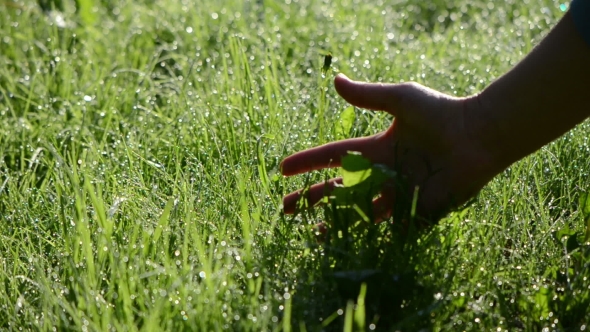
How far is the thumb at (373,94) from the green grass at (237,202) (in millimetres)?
282

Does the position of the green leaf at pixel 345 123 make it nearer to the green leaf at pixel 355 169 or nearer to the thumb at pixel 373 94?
the thumb at pixel 373 94

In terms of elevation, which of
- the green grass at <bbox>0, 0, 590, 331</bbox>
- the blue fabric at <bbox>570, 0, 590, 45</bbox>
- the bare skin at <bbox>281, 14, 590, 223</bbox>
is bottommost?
the green grass at <bbox>0, 0, 590, 331</bbox>

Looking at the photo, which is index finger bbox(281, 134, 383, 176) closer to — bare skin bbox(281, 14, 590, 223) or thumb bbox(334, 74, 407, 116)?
bare skin bbox(281, 14, 590, 223)

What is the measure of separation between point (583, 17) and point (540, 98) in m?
0.21

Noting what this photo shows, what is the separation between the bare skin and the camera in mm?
1934

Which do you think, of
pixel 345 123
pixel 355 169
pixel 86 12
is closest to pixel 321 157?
pixel 355 169

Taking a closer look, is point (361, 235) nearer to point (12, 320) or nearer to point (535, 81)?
point (535, 81)

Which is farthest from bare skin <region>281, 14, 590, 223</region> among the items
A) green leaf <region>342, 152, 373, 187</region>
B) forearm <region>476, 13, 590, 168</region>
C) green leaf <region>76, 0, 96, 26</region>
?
green leaf <region>76, 0, 96, 26</region>

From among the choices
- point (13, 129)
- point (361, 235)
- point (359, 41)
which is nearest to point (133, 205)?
point (361, 235)

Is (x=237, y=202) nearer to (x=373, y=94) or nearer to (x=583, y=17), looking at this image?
(x=373, y=94)

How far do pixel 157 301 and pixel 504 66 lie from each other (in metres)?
1.94

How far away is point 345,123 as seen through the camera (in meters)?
2.54

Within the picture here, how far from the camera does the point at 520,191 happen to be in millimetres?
2234

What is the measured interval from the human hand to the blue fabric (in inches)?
11.8
